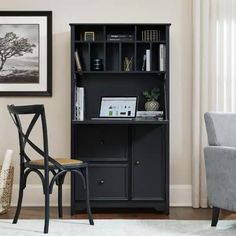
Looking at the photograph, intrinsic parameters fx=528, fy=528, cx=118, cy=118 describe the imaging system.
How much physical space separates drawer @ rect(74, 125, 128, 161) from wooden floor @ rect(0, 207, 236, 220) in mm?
476

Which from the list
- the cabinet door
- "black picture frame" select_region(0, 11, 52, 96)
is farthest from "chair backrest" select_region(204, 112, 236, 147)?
"black picture frame" select_region(0, 11, 52, 96)

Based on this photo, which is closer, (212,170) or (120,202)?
(212,170)

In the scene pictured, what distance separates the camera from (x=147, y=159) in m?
4.71

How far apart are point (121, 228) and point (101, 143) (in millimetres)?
995

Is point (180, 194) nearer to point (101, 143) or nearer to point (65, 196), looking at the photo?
point (101, 143)

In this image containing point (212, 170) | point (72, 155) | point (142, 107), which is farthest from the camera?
point (142, 107)

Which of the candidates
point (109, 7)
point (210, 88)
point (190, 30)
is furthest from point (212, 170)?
→ point (109, 7)

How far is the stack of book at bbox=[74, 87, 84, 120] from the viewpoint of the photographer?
4.72 meters

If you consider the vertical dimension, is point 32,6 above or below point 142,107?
above

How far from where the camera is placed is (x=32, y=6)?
4.98m

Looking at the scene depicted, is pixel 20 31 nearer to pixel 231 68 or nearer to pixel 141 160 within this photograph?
pixel 141 160

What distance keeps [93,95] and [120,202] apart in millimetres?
1026

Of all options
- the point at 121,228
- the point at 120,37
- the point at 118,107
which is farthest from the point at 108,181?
the point at 120,37

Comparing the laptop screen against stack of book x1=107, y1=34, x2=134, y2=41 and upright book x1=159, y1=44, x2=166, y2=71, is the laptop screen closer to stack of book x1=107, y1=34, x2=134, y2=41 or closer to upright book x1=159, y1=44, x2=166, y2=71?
upright book x1=159, y1=44, x2=166, y2=71
